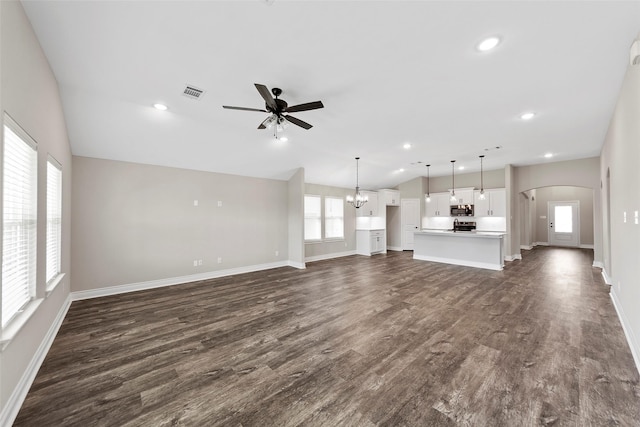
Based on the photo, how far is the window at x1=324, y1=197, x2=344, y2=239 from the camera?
863 cm

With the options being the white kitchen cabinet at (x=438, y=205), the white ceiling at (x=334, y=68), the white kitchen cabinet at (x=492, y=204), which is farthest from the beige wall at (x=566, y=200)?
the white ceiling at (x=334, y=68)

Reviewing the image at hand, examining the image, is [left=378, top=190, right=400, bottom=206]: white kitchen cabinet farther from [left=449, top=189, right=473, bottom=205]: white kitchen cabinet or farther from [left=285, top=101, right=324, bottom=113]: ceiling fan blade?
[left=285, top=101, right=324, bottom=113]: ceiling fan blade

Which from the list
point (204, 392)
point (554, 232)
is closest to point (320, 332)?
point (204, 392)

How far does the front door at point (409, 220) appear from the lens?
32.3ft

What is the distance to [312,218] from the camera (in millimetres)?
8180

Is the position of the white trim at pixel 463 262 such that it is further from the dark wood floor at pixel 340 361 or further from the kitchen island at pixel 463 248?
the dark wood floor at pixel 340 361

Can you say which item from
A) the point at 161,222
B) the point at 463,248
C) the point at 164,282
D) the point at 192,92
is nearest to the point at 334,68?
the point at 192,92

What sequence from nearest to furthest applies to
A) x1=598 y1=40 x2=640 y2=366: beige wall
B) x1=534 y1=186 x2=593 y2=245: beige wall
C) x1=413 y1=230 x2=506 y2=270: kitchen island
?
x1=598 y1=40 x2=640 y2=366: beige wall < x1=413 y1=230 x2=506 y2=270: kitchen island < x1=534 y1=186 x2=593 y2=245: beige wall

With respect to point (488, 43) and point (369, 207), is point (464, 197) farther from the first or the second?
point (488, 43)

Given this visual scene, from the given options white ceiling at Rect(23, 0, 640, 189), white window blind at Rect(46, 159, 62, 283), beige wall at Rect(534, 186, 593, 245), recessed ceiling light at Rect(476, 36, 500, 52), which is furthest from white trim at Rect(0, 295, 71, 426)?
beige wall at Rect(534, 186, 593, 245)

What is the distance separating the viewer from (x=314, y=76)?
2.94m

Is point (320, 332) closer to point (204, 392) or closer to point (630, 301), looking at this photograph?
point (204, 392)

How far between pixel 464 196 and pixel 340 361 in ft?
27.3

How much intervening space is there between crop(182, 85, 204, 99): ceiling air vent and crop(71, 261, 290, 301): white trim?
3851 mm
